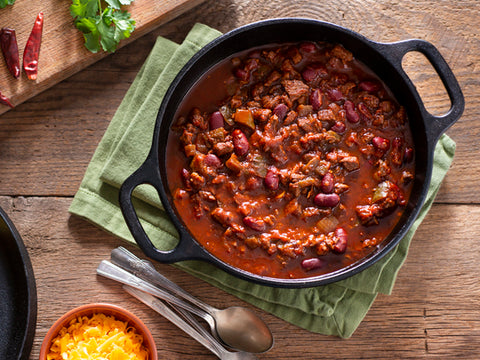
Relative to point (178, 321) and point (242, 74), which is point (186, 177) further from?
point (178, 321)

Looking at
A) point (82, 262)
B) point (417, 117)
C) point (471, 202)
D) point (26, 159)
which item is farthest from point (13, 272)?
point (471, 202)

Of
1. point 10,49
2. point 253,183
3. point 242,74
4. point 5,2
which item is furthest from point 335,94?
point 5,2

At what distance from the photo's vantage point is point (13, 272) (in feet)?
12.6

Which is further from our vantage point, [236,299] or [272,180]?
[236,299]

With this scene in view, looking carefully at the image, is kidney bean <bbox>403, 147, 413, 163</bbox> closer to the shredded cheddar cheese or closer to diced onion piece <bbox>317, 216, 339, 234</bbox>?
diced onion piece <bbox>317, 216, 339, 234</bbox>

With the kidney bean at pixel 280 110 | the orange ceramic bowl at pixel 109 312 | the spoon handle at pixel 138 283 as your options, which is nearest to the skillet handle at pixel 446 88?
the kidney bean at pixel 280 110

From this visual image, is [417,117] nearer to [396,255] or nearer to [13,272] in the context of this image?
[396,255]

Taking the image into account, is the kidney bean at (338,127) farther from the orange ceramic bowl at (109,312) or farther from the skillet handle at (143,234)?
the orange ceramic bowl at (109,312)

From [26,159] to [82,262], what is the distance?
82 cm

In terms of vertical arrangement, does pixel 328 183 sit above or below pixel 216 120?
below

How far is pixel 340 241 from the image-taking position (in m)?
3.47

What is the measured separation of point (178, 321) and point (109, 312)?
1.48ft

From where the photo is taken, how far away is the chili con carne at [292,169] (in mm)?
3516

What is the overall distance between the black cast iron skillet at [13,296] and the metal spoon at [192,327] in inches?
26.9
